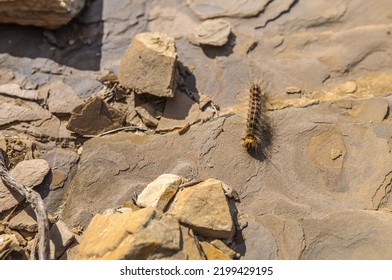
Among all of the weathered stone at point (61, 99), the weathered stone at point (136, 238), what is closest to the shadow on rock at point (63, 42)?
the weathered stone at point (61, 99)

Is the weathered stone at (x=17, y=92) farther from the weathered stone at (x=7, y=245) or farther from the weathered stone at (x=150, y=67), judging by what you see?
the weathered stone at (x=7, y=245)

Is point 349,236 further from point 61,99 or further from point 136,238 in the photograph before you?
point 61,99

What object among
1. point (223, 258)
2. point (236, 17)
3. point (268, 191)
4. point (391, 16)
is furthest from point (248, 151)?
point (391, 16)

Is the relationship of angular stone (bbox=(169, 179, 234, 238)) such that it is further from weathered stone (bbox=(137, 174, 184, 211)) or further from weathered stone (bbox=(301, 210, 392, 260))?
weathered stone (bbox=(301, 210, 392, 260))

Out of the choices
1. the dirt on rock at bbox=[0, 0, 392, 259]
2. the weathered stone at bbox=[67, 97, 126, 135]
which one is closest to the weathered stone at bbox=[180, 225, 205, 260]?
the dirt on rock at bbox=[0, 0, 392, 259]

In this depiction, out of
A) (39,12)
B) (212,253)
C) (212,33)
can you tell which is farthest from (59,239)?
(212,33)
